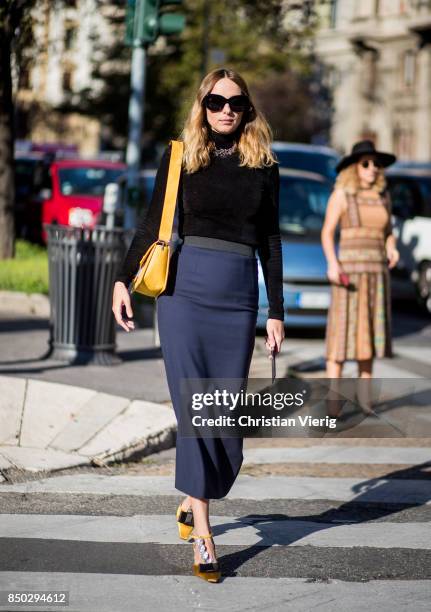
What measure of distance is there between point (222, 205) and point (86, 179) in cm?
1686

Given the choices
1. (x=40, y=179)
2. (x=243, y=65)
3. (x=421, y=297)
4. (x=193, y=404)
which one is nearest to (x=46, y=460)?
(x=193, y=404)

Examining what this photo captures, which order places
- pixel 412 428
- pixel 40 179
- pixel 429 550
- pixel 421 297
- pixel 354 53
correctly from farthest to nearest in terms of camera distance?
pixel 354 53
pixel 40 179
pixel 421 297
pixel 412 428
pixel 429 550

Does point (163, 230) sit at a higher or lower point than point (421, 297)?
higher

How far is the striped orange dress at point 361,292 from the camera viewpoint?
871 cm

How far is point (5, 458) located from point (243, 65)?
39127mm

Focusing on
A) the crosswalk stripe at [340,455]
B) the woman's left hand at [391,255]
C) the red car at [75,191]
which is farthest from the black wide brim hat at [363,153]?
the red car at [75,191]

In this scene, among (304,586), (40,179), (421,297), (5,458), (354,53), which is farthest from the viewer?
(354,53)

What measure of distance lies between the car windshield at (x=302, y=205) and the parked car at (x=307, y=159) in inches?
250

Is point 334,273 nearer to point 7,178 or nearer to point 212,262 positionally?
point 212,262

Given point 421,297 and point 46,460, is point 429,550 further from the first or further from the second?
point 421,297

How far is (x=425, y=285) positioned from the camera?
16688mm

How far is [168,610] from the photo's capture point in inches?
173

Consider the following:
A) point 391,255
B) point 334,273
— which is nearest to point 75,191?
point 391,255

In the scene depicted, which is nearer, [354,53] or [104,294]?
[104,294]
